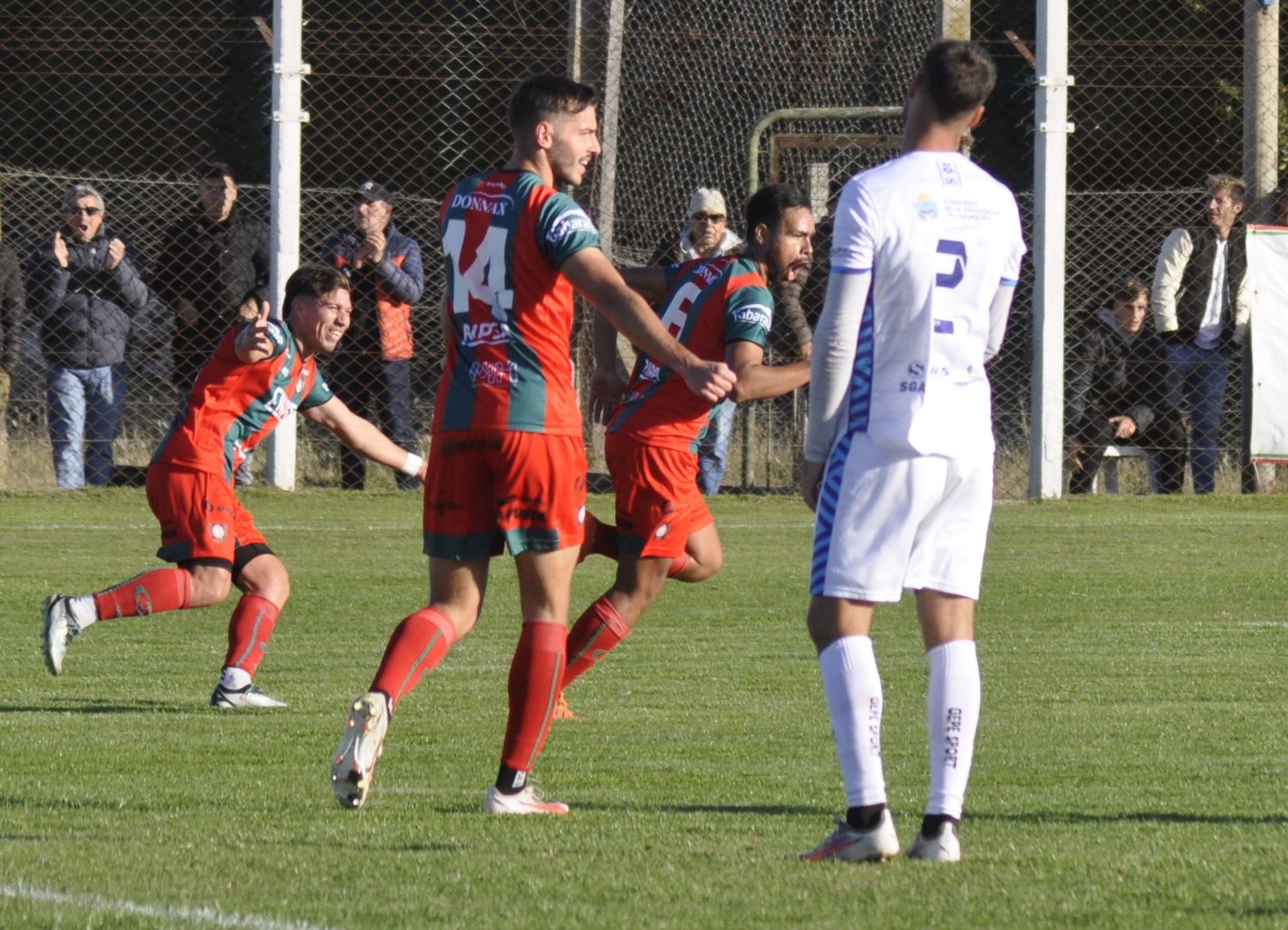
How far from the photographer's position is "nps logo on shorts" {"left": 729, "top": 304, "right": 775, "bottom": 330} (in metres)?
7.49

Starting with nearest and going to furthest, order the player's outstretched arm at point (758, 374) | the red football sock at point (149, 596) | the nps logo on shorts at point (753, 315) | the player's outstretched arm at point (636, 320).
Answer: the player's outstretched arm at point (636, 320) → the player's outstretched arm at point (758, 374) → the nps logo on shorts at point (753, 315) → the red football sock at point (149, 596)

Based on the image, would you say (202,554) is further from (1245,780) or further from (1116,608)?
(1116,608)

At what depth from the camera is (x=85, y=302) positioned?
615 inches

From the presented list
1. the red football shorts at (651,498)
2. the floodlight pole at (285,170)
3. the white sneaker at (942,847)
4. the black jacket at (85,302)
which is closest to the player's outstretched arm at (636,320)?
the white sneaker at (942,847)

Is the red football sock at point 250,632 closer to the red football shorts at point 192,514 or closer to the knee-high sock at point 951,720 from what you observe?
the red football shorts at point 192,514

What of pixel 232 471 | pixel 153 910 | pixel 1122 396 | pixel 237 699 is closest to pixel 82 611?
pixel 237 699

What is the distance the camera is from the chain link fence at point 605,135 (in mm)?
17500

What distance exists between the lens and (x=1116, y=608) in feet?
36.4

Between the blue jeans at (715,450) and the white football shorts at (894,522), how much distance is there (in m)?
10.9

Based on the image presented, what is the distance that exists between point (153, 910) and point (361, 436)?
385cm

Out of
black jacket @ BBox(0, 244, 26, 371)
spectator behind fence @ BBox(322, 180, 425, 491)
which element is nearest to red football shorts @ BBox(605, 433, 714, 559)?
spectator behind fence @ BBox(322, 180, 425, 491)

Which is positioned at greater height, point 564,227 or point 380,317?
point 380,317

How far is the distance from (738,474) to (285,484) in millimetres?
3802

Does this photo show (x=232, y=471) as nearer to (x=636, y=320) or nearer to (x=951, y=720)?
(x=636, y=320)
